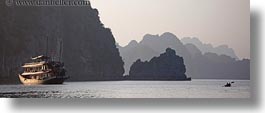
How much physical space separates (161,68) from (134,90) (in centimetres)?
14

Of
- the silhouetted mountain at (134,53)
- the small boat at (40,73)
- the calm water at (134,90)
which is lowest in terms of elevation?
the calm water at (134,90)

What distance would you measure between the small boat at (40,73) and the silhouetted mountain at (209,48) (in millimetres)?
493

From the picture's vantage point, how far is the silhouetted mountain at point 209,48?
1831mm

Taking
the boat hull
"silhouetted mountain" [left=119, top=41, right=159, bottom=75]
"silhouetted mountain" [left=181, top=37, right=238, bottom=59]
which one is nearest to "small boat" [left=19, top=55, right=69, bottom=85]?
the boat hull

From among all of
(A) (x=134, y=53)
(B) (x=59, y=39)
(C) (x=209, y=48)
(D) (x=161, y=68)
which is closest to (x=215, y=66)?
(C) (x=209, y=48)

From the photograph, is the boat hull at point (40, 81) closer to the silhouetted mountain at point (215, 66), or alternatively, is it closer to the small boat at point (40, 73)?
the small boat at point (40, 73)

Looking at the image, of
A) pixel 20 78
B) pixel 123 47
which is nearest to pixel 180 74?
pixel 123 47

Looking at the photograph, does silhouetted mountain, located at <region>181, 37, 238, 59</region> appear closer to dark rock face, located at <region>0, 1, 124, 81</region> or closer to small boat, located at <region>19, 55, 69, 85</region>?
dark rock face, located at <region>0, 1, 124, 81</region>

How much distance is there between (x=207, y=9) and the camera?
1.84 meters

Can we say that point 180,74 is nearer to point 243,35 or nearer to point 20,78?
point 243,35

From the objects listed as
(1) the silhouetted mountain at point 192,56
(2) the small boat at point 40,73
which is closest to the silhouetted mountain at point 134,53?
(1) the silhouetted mountain at point 192,56

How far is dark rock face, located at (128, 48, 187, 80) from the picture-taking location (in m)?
1.85

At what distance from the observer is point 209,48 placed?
72.5 inches

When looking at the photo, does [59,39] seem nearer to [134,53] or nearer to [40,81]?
[40,81]
